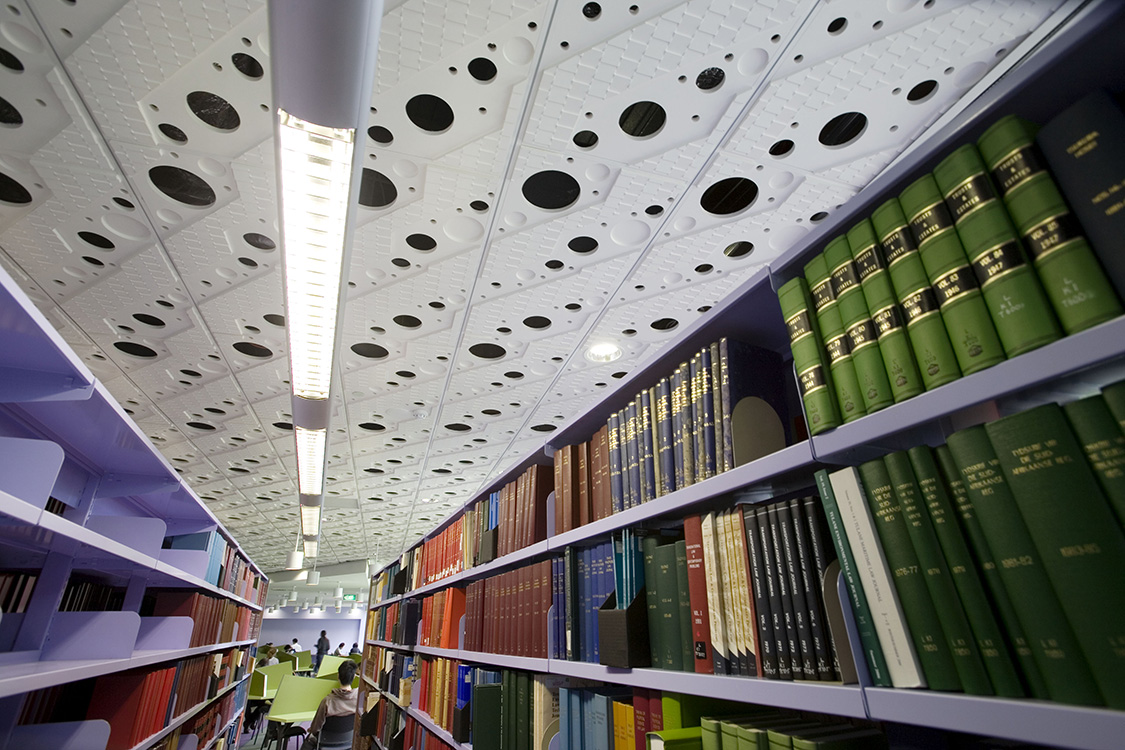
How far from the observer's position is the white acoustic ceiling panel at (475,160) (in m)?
1.80

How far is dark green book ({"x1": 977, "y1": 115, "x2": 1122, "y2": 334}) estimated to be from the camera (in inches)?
25.8

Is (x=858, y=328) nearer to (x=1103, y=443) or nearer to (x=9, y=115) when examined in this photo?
(x=1103, y=443)

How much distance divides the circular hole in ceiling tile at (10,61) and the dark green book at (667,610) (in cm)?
266

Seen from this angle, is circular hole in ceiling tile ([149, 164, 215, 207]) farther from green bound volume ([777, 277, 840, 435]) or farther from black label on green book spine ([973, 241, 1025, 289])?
black label on green book spine ([973, 241, 1025, 289])

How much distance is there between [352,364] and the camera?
4090mm

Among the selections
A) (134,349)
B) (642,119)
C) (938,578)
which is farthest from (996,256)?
(134,349)

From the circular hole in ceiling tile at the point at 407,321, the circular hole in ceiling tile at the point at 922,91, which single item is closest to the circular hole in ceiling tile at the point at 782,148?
the circular hole in ceiling tile at the point at 922,91

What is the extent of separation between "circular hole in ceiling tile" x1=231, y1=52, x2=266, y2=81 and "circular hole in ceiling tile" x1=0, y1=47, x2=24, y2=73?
765 mm

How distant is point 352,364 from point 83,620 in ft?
7.15

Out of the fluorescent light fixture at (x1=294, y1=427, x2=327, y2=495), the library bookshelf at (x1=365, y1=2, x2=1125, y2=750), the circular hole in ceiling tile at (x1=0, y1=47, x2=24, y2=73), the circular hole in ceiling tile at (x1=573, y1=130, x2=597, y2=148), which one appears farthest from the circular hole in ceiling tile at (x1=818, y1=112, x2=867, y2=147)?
the fluorescent light fixture at (x1=294, y1=427, x2=327, y2=495)

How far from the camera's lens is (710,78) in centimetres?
197

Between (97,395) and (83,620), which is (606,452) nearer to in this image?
(97,395)

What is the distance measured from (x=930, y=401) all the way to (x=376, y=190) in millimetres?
2341

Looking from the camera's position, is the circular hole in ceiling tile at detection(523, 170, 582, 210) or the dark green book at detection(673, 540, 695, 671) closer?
the dark green book at detection(673, 540, 695, 671)
